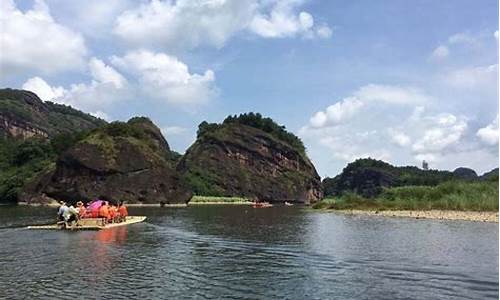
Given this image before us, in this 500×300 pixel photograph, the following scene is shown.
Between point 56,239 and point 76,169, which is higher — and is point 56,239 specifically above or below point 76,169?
below

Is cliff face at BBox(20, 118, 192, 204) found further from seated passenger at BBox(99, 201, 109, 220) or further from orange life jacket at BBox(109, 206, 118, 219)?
seated passenger at BBox(99, 201, 109, 220)

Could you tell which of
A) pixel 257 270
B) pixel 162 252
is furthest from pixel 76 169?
pixel 257 270

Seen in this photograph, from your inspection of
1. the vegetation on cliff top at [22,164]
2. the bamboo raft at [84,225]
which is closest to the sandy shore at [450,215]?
the bamboo raft at [84,225]

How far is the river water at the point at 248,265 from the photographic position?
80.5 feet

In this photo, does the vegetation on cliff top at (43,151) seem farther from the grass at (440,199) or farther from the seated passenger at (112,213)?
the seated passenger at (112,213)

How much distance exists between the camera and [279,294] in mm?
24188

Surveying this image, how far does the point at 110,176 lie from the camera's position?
15050 centimetres

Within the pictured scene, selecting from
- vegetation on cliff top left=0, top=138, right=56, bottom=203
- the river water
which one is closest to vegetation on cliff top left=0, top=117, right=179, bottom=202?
vegetation on cliff top left=0, top=138, right=56, bottom=203

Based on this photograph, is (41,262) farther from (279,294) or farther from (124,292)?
(279,294)

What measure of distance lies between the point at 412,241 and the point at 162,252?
19.5 m

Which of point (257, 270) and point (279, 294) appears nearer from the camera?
point (279, 294)

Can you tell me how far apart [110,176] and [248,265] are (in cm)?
12391

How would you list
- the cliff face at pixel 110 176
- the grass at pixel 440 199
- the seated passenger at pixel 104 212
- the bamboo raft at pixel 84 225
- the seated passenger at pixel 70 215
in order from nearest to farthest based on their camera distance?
1. the bamboo raft at pixel 84 225
2. the seated passenger at pixel 70 215
3. the seated passenger at pixel 104 212
4. the grass at pixel 440 199
5. the cliff face at pixel 110 176

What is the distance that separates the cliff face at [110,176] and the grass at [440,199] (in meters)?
59.5
